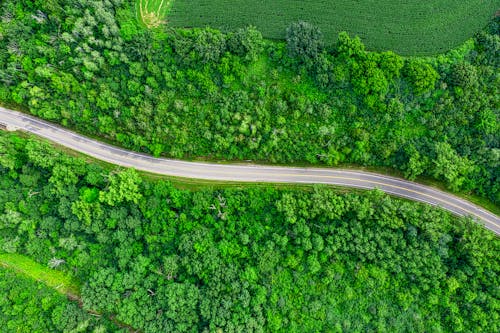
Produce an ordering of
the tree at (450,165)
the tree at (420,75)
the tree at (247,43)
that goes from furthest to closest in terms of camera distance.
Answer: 1. the tree at (450,165)
2. the tree at (247,43)
3. the tree at (420,75)

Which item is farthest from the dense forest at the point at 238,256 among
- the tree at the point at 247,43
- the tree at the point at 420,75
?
the tree at the point at 247,43

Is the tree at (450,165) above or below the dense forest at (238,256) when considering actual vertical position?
above

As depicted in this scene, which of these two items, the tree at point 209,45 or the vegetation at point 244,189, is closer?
the vegetation at point 244,189

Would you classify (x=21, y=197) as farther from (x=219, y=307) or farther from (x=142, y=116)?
(x=219, y=307)

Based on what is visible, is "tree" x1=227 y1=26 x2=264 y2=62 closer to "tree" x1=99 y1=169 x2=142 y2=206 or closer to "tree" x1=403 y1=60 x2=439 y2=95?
"tree" x1=403 y1=60 x2=439 y2=95

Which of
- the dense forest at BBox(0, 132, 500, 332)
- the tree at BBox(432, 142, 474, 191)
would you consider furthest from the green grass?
the tree at BBox(432, 142, 474, 191)

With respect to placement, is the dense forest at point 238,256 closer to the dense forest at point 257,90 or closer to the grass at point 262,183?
the grass at point 262,183

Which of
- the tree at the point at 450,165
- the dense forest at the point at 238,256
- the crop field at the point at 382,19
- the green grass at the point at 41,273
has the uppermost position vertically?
the crop field at the point at 382,19

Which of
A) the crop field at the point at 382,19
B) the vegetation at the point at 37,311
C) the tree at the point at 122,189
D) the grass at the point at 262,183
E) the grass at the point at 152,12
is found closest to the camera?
the vegetation at the point at 37,311
